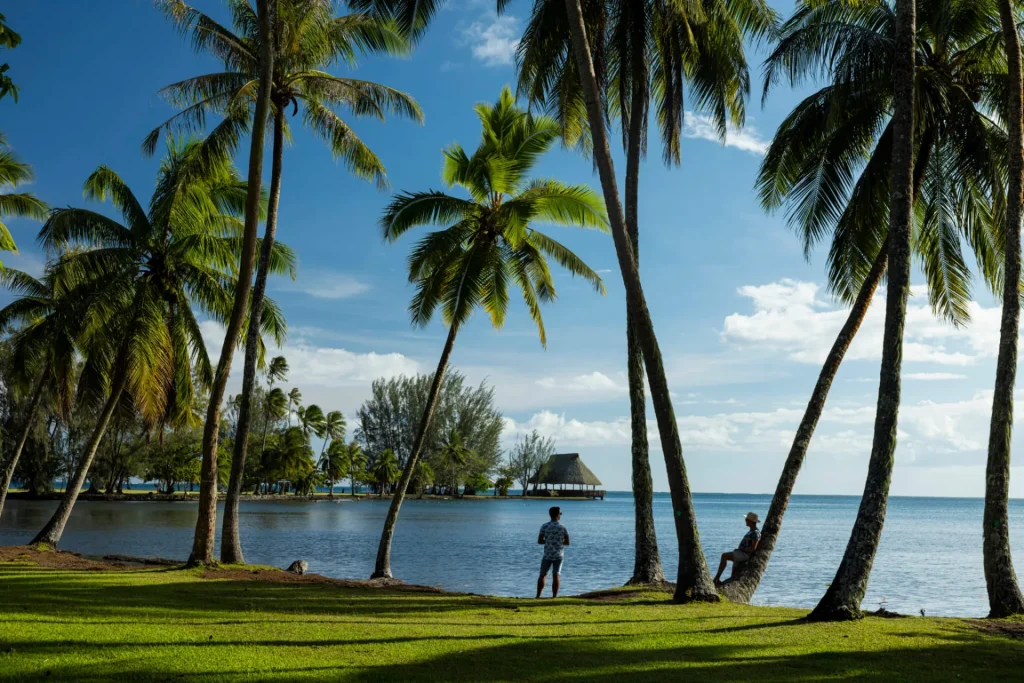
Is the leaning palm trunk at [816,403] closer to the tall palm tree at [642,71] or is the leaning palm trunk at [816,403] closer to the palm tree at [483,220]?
the tall palm tree at [642,71]

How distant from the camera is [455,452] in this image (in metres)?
83.5

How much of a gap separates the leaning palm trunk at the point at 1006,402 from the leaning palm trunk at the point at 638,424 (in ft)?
16.3

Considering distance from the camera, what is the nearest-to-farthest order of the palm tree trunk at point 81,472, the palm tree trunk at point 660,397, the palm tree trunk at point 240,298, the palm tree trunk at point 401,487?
the palm tree trunk at point 660,397, the palm tree trunk at point 240,298, the palm tree trunk at point 401,487, the palm tree trunk at point 81,472

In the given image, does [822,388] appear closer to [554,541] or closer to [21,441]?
[554,541]

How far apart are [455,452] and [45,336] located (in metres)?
64.2

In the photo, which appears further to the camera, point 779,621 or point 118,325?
point 118,325

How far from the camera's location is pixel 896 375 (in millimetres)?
10508

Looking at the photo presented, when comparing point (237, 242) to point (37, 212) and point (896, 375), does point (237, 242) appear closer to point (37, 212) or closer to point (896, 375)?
point (37, 212)

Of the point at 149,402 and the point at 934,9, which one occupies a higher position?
the point at 934,9

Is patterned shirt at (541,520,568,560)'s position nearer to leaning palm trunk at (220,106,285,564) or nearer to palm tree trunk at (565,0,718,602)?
palm tree trunk at (565,0,718,602)

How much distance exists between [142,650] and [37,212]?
15865 millimetres

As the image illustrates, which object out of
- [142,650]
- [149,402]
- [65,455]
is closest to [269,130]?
[149,402]

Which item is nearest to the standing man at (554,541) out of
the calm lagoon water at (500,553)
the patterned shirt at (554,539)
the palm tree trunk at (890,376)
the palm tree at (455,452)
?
the patterned shirt at (554,539)

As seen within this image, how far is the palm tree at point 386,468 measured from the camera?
86875 millimetres
